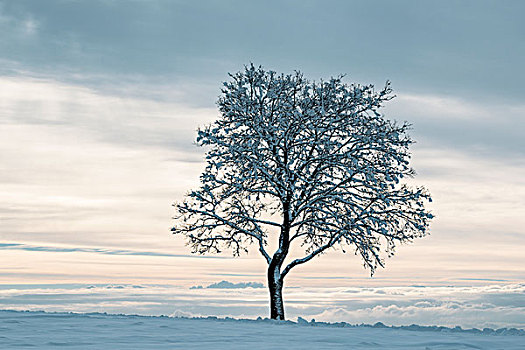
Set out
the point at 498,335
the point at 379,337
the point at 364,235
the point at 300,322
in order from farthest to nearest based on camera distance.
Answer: the point at 364,235 → the point at 300,322 → the point at 498,335 → the point at 379,337

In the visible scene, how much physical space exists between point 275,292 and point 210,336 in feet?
40.4

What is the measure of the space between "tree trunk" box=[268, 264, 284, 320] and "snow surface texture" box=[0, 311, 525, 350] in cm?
769

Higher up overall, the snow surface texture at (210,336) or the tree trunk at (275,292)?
the tree trunk at (275,292)

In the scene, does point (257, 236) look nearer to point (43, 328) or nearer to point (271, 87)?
point (271, 87)

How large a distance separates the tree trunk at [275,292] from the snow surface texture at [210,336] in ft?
25.2

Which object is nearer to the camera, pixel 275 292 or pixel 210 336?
pixel 210 336

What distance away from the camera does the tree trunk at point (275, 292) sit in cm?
2583

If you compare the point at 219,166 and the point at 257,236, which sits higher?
the point at 219,166

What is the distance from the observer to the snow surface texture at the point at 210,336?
12328 millimetres

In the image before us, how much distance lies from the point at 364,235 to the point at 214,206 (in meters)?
6.51

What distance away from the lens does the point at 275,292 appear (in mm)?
26078

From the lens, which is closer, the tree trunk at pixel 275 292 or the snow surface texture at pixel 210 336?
the snow surface texture at pixel 210 336

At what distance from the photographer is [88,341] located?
12.6 metres

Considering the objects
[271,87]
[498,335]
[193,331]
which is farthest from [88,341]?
[271,87]
